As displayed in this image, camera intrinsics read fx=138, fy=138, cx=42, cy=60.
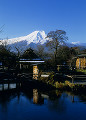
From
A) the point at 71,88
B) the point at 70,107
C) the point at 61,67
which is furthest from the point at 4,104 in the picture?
the point at 61,67

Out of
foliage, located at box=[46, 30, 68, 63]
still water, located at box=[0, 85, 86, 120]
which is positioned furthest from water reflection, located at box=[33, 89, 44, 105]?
foliage, located at box=[46, 30, 68, 63]

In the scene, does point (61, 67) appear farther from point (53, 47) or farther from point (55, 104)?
point (55, 104)

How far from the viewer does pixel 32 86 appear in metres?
17.6

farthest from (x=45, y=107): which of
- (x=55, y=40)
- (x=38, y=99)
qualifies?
(x=55, y=40)

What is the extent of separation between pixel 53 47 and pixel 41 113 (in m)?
27.8

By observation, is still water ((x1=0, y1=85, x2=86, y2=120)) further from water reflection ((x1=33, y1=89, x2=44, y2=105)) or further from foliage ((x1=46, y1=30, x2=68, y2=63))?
foliage ((x1=46, y1=30, x2=68, y2=63))

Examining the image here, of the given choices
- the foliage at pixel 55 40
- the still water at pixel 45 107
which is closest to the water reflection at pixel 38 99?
the still water at pixel 45 107

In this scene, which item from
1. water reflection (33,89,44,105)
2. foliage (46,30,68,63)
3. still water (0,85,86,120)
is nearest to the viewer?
still water (0,85,86,120)

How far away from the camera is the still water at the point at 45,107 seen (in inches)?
359

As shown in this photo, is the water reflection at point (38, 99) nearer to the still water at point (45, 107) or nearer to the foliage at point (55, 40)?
the still water at point (45, 107)

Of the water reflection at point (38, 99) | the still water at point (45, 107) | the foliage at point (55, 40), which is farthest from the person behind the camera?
the foliage at point (55, 40)

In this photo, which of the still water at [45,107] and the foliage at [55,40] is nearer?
the still water at [45,107]

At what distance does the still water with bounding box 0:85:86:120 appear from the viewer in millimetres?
9117

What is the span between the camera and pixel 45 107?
10742 mm
